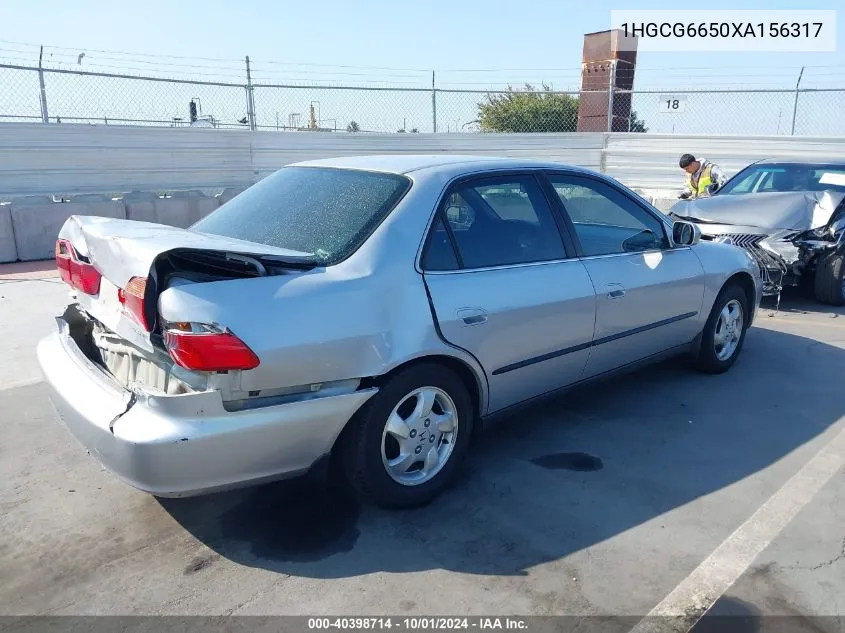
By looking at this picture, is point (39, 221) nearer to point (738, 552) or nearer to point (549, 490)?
point (549, 490)

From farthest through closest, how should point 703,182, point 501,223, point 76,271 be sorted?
point 703,182, point 501,223, point 76,271

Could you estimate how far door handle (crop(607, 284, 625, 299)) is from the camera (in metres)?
3.95

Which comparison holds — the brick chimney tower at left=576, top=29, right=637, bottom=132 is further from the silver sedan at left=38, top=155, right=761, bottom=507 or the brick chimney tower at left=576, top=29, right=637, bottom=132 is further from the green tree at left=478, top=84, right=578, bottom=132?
the silver sedan at left=38, top=155, right=761, bottom=507

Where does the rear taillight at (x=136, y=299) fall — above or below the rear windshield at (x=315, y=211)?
below

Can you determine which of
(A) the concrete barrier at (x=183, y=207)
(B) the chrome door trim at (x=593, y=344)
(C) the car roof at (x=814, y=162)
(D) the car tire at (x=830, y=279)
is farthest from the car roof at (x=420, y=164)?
(A) the concrete barrier at (x=183, y=207)

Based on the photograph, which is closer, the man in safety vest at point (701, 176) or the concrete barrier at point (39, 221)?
the man in safety vest at point (701, 176)

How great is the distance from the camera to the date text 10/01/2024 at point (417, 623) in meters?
2.48

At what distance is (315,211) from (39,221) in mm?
7853

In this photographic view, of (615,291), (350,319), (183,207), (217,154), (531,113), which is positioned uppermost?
(531,113)

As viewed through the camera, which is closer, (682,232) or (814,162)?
(682,232)

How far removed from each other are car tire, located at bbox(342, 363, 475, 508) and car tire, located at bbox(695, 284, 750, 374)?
2.28 meters

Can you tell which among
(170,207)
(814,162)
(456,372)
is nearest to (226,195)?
(170,207)

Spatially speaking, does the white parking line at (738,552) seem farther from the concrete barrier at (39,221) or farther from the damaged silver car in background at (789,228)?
the concrete barrier at (39,221)

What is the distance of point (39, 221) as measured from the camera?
9625mm
